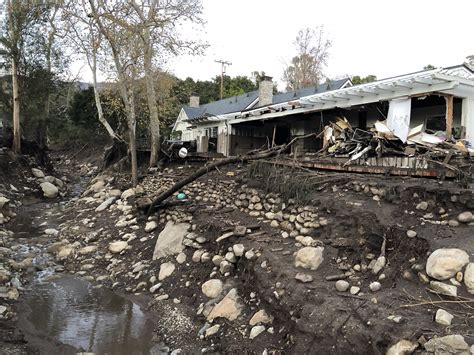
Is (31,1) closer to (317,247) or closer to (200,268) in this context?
(200,268)

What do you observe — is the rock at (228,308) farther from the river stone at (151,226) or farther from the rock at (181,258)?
the river stone at (151,226)

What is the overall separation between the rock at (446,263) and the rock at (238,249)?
3.18 meters

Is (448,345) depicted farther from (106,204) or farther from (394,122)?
(106,204)

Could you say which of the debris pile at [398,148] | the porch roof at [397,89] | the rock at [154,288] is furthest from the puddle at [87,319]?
the porch roof at [397,89]

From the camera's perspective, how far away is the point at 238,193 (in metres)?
9.74

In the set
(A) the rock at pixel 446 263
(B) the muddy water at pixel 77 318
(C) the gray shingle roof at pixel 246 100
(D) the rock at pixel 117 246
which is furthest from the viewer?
(C) the gray shingle roof at pixel 246 100

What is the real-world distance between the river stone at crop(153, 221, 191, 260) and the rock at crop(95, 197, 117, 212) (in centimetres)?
443

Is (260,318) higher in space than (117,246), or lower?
higher

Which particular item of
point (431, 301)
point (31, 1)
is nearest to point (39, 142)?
point (31, 1)

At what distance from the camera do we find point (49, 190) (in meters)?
16.9

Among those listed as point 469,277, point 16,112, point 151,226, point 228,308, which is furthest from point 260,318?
point 16,112

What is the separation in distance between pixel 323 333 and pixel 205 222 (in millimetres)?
4720

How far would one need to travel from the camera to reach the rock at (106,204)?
13.3m

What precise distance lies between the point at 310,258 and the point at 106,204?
30.1 ft
